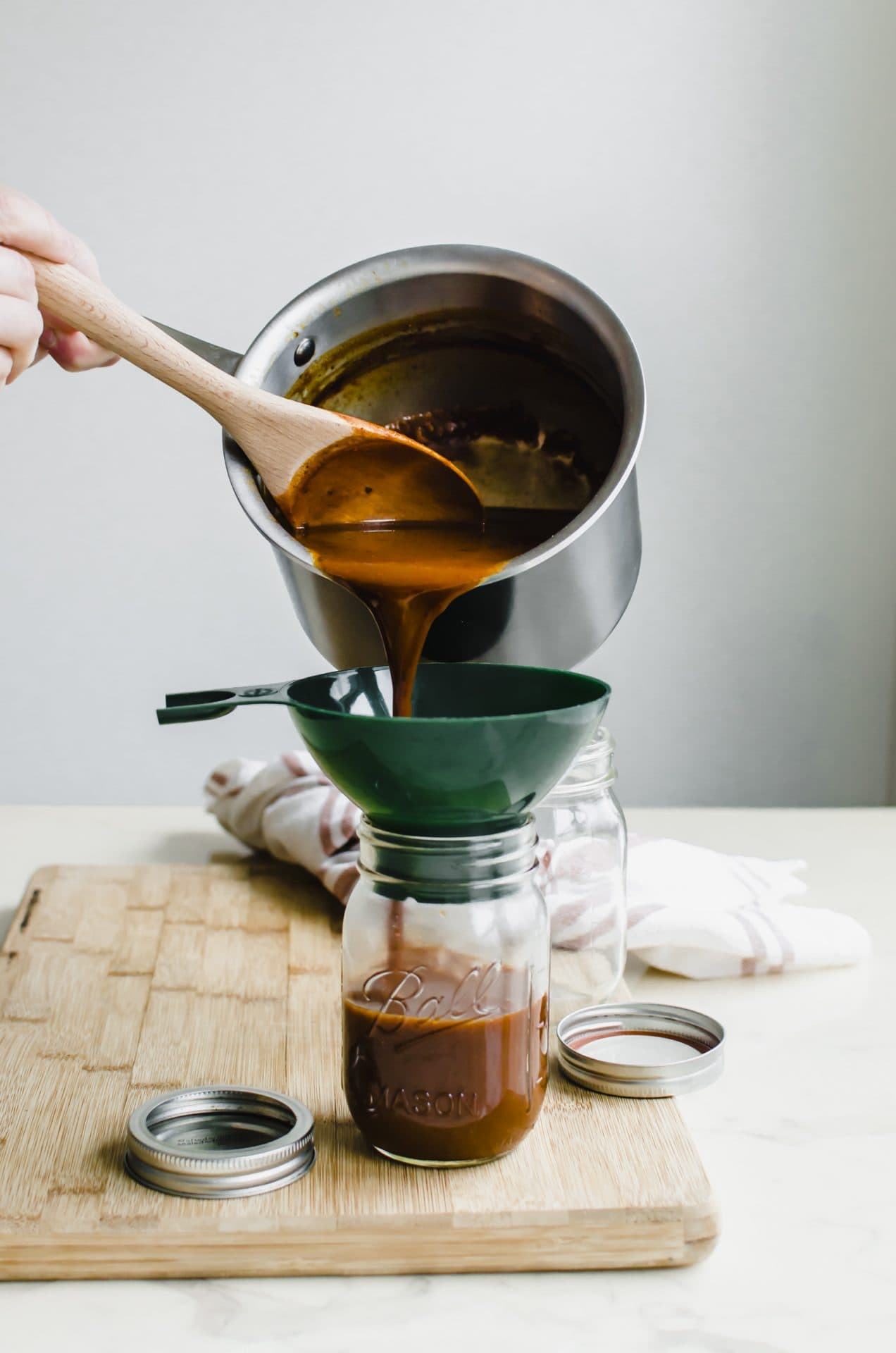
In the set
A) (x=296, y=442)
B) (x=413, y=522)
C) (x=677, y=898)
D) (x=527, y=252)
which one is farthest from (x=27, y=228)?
(x=527, y=252)

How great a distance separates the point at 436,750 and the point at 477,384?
425 millimetres

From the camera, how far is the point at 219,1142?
0.70 m

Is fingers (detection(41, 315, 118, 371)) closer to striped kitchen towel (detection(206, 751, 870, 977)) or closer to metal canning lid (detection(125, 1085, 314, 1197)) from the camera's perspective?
striped kitchen towel (detection(206, 751, 870, 977))

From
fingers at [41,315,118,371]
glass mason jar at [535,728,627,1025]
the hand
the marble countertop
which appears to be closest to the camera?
the marble countertop

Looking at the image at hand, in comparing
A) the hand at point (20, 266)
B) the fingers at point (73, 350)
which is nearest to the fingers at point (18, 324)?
the hand at point (20, 266)

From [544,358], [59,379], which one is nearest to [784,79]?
[59,379]

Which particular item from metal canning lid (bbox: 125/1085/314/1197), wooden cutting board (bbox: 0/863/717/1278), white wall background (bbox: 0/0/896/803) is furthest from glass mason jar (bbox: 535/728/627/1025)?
white wall background (bbox: 0/0/896/803)

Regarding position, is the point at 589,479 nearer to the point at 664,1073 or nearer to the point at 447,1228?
the point at 664,1073

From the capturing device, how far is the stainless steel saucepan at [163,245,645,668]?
2.67 feet

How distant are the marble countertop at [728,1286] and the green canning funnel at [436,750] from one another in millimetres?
212

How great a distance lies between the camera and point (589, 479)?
926 mm

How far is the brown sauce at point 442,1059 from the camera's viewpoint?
662 millimetres

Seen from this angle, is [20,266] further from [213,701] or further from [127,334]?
[213,701]

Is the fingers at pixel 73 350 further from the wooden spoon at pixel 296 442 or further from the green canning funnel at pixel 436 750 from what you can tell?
the green canning funnel at pixel 436 750
